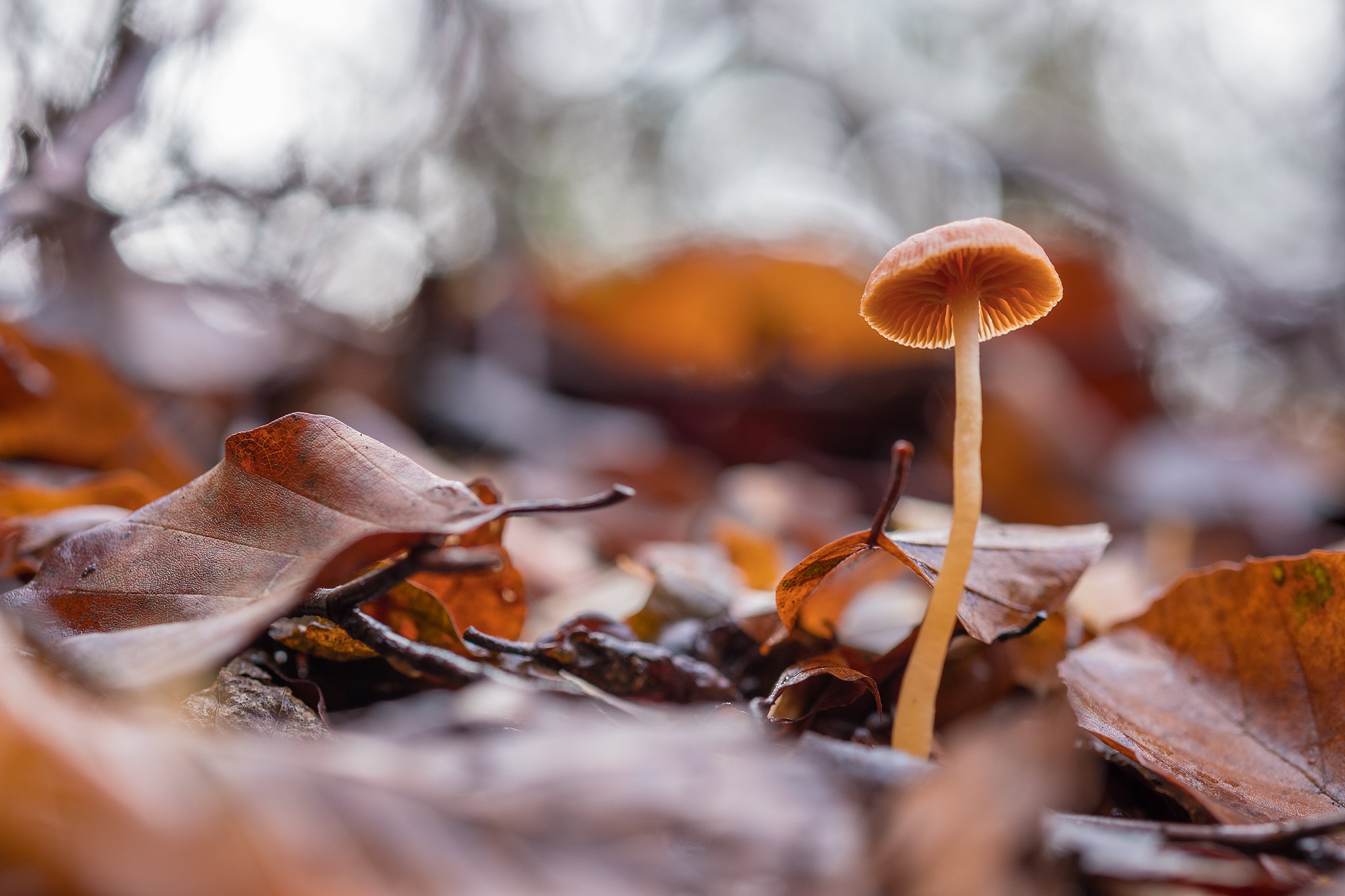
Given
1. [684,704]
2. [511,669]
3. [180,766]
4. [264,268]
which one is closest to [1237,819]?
[684,704]

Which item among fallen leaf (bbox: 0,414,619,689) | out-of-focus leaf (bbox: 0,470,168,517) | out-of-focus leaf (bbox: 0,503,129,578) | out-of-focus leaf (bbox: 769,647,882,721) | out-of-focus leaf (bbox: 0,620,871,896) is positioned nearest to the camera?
out-of-focus leaf (bbox: 0,620,871,896)

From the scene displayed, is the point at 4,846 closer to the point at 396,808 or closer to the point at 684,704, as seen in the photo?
the point at 396,808

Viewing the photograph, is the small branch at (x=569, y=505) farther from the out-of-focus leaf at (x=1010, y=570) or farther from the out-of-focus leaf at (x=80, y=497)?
the out-of-focus leaf at (x=80, y=497)

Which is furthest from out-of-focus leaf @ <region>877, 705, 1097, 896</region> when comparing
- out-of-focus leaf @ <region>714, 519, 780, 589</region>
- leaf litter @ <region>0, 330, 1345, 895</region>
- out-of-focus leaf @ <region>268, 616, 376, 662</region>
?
out-of-focus leaf @ <region>714, 519, 780, 589</region>

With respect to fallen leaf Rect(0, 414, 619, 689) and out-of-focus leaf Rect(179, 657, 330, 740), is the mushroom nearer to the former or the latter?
fallen leaf Rect(0, 414, 619, 689)

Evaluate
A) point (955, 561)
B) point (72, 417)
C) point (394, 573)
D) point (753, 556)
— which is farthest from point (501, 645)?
point (72, 417)

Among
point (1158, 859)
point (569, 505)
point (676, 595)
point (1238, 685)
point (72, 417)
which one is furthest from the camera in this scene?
point (72, 417)

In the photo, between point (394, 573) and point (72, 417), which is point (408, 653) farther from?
point (72, 417)
